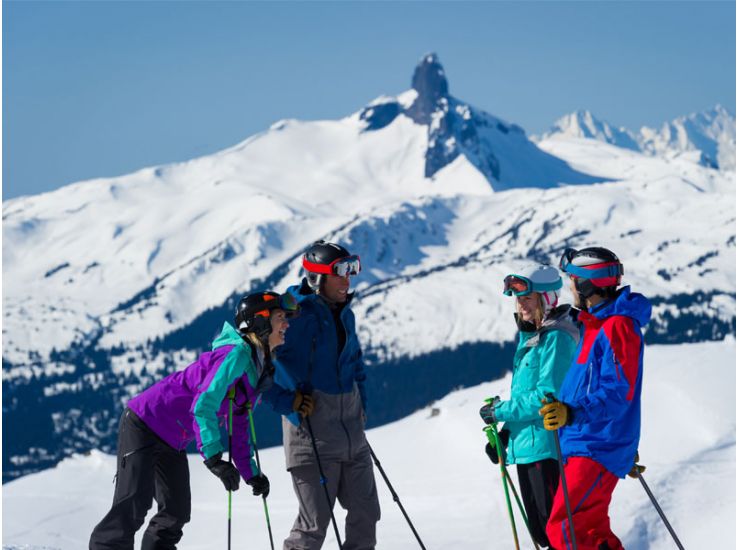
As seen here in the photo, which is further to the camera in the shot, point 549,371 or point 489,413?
point 489,413

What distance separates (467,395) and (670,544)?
36.0 ft

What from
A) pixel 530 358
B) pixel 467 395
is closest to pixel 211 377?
pixel 530 358

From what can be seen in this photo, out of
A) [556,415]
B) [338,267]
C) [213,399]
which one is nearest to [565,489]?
[556,415]

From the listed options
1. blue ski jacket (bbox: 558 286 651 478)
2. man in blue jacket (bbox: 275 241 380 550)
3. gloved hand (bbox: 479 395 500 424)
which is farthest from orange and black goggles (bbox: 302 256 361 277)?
blue ski jacket (bbox: 558 286 651 478)

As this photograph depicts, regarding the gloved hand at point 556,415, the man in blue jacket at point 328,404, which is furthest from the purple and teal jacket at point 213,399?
the gloved hand at point 556,415

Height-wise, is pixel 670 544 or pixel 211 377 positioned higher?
pixel 211 377

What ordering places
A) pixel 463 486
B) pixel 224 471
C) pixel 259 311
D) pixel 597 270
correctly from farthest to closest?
pixel 463 486 → pixel 259 311 → pixel 224 471 → pixel 597 270

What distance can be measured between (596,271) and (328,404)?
2.46 meters

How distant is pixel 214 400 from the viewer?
7793 mm

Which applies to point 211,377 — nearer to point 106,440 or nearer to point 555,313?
point 555,313

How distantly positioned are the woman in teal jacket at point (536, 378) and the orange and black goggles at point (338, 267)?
1.33 m

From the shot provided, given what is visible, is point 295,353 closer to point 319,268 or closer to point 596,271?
point 319,268

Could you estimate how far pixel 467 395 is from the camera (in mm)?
22953

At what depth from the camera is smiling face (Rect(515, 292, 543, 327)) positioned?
787 cm
